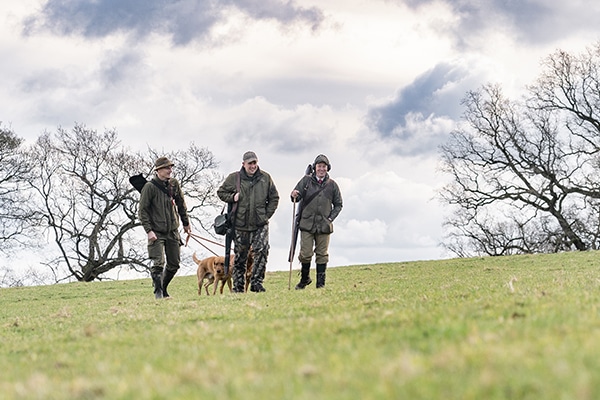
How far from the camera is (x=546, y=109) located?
135ft

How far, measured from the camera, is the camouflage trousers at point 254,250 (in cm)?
1501

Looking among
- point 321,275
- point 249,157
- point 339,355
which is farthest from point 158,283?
point 339,355

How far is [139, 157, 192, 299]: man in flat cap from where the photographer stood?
550 inches

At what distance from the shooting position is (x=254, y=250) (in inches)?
593

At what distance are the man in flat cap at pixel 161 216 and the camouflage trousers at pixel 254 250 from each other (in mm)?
1434

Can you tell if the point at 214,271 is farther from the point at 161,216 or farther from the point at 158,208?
the point at 158,208

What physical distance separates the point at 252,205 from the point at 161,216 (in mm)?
2081

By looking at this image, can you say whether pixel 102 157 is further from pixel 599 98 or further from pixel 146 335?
pixel 146 335

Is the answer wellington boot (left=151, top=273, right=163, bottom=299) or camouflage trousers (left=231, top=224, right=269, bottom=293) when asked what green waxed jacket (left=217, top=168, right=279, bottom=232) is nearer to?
camouflage trousers (left=231, top=224, right=269, bottom=293)

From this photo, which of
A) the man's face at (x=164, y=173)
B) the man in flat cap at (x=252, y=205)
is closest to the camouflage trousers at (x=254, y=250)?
the man in flat cap at (x=252, y=205)

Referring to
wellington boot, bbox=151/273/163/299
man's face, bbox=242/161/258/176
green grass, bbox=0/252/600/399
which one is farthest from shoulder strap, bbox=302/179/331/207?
green grass, bbox=0/252/600/399

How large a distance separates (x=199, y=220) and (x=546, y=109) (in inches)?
909

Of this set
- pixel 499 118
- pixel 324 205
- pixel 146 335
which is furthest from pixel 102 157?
pixel 146 335

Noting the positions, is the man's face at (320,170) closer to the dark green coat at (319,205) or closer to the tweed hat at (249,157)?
the dark green coat at (319,205)
